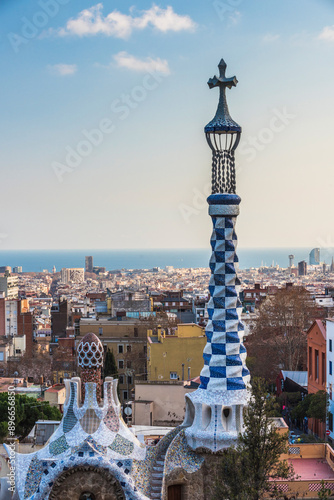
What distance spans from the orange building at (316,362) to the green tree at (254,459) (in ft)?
32.3

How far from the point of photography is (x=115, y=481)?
27.1 feet

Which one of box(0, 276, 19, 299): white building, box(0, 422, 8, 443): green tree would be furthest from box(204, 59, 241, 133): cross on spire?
box(0, 276, 19, 299): white building

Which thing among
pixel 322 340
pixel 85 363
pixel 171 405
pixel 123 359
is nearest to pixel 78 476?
pixel 85 363

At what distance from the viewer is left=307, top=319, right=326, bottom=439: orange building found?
1859 centimetres

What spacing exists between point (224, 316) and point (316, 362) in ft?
37.6

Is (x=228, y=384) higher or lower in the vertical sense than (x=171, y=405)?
higher

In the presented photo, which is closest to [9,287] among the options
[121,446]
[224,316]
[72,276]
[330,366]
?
[72,276]

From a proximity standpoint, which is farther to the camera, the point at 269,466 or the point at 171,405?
the point at 171,405

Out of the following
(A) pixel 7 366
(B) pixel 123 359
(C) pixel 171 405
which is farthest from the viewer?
(A) pixel 7 366

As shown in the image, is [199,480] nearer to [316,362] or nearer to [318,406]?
[318,406]

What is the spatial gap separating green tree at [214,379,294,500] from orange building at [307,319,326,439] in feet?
32.3

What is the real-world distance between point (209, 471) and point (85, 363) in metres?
1.61

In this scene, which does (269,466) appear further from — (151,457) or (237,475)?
(151,457)

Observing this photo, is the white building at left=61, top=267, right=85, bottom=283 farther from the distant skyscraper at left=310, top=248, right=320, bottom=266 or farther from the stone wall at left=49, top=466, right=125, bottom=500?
the stone wall at left=49, top=466, right=125, bottom=500
